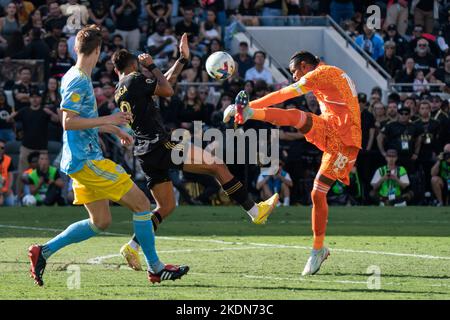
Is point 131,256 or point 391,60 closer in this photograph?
point 131,256

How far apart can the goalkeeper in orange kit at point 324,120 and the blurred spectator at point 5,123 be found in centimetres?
1151

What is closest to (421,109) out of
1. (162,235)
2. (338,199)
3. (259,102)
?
(338,199)

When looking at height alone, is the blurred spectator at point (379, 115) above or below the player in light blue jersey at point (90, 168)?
below

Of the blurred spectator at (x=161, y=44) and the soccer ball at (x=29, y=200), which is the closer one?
the soccer ball at (x=29, y=200)

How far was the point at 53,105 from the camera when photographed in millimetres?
22500

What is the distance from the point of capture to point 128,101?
12023 millimetres

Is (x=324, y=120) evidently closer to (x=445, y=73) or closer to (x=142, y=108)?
(x=142, y=108)

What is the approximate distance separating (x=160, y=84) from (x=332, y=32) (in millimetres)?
16643

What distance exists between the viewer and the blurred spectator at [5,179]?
21.6 metres

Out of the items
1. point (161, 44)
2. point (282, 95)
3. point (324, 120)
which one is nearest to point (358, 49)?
point (161, 44)

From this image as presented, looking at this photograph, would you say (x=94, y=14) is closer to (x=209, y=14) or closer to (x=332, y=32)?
(x=209, y=14)

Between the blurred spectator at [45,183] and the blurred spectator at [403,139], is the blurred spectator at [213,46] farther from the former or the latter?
the blurred spectator at [45,183]

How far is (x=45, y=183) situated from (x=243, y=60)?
587cm

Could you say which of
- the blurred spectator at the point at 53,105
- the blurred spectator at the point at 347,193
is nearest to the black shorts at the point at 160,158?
the blurred spectator at the point at 53,105
